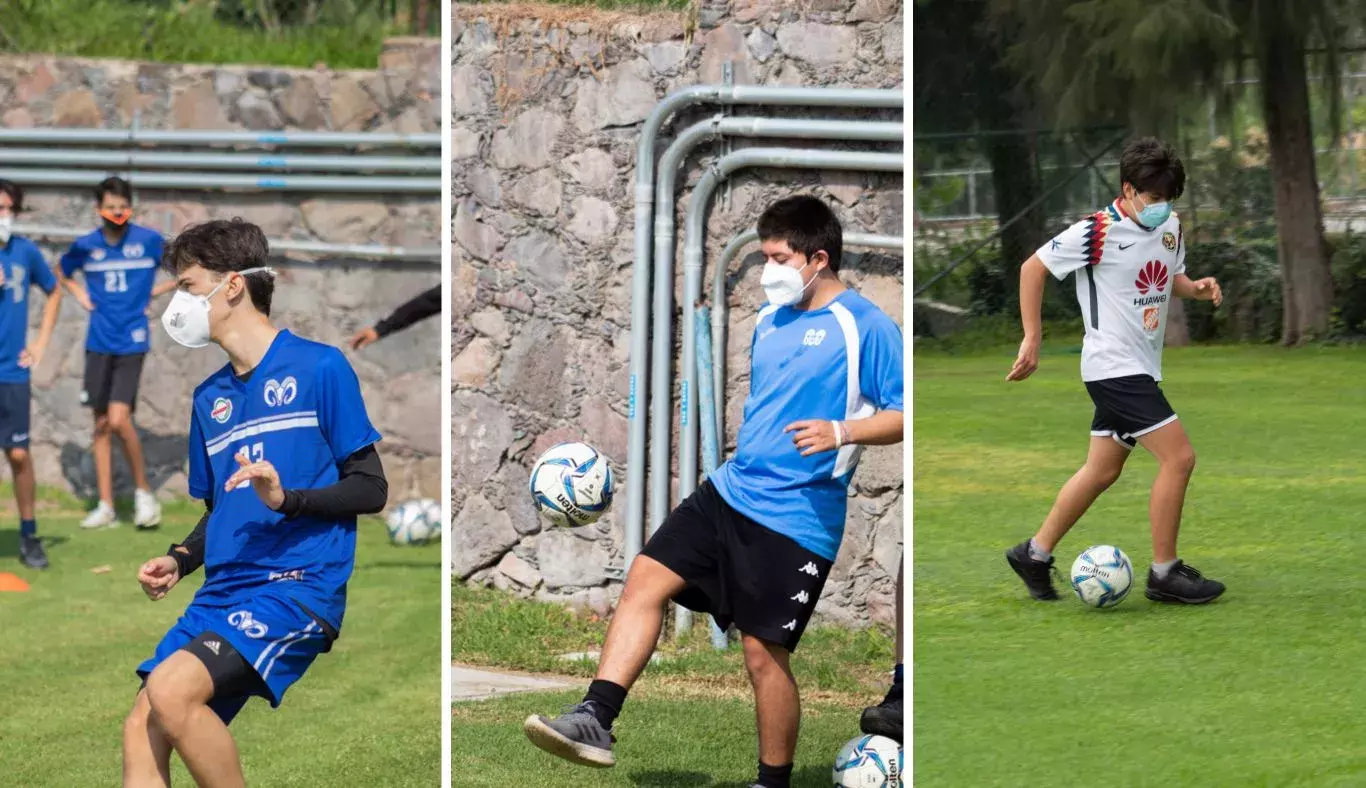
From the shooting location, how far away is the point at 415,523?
317 inches

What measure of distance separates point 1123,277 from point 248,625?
3341 mm

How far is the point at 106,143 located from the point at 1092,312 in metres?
6.32

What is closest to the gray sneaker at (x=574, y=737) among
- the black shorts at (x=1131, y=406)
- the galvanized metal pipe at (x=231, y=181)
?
the black shorts at (x=1131, y=406)

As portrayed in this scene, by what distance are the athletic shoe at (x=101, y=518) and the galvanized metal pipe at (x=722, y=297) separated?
464 centimetres

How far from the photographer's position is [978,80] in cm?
1206

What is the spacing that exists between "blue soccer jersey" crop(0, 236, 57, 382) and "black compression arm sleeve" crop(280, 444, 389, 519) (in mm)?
5292

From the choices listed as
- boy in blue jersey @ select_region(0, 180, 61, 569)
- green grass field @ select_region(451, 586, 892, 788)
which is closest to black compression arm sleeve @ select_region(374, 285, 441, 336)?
green grass field @ select_region(451, 586, 892, 788)

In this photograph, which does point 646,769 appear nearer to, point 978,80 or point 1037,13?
point 978,80

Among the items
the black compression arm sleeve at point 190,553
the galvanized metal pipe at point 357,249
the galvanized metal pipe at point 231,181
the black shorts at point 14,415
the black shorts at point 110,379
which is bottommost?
the black compression arm sleeve at point 190,553

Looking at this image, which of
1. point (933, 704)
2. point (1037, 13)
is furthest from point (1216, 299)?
point (1037, 13)

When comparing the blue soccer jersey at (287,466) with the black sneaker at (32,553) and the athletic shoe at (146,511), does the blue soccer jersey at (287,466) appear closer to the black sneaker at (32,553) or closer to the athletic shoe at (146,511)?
the black sneaker at (32,553)

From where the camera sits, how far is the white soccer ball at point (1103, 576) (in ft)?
19.6

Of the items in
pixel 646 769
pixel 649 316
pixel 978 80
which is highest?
pixel 978 80

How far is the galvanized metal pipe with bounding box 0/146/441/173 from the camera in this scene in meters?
9.68
